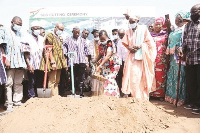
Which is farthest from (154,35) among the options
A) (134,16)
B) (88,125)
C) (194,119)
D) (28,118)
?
(28,118)

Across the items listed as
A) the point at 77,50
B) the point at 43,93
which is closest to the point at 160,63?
the point at 77,50

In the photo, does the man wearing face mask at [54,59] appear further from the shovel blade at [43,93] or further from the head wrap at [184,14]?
the head wrap at [184,14]

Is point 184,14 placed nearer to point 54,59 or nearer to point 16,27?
point 54,59

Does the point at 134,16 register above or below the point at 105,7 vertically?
below

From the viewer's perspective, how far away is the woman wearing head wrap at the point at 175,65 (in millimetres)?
4250

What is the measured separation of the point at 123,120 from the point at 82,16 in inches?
302

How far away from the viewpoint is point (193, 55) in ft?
11.8

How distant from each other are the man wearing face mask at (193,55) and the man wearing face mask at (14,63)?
3357 millimetres

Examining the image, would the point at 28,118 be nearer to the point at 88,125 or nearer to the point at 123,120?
the point at 88,125

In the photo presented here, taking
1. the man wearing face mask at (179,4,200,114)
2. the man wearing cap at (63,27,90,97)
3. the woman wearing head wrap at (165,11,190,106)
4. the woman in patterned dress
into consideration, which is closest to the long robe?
the woman in patterned dress

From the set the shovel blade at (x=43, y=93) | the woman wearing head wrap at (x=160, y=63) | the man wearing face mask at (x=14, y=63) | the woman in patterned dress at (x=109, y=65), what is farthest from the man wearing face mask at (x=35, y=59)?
the woman wearing head wrap at (x=160, y=63)

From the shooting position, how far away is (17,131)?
267 centimetres

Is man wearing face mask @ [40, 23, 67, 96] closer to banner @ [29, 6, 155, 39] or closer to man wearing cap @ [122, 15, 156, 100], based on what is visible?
man wearing cap @ [122, 15, 156, 100]

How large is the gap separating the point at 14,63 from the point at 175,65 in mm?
3558
